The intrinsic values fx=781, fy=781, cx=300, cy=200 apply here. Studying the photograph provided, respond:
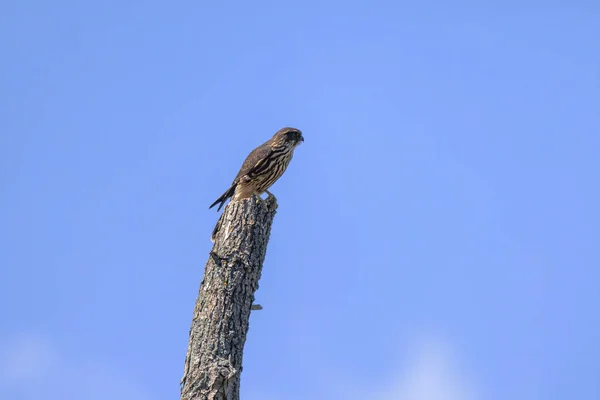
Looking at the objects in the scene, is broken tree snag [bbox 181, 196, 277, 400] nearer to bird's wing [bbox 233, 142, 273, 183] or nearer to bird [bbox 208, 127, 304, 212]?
bird [bbox 208, 127, 304, 212]

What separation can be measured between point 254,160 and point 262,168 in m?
0.15

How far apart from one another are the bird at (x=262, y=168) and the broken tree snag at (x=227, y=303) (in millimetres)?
2495

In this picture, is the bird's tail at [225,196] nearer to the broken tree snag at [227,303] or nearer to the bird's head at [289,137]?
the bird's head at [289,137]

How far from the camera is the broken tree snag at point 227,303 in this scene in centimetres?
623

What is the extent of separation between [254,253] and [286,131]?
3939mm

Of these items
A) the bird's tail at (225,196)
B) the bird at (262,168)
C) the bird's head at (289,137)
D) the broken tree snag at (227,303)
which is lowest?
the broken tree snag at (227,303)

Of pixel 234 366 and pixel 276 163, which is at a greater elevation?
pixel 276 163

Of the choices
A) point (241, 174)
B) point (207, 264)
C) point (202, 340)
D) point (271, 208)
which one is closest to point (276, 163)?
point (241, 174)

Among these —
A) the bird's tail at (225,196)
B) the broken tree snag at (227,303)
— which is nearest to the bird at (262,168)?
the bird's tail at (225,196)

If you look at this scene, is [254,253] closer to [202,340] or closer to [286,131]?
[202,340]

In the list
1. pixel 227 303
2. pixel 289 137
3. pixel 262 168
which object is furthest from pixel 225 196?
pixel 227 303

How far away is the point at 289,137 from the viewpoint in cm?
1065

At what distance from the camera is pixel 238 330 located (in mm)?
6496

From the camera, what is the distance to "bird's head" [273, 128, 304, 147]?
10.5 m
